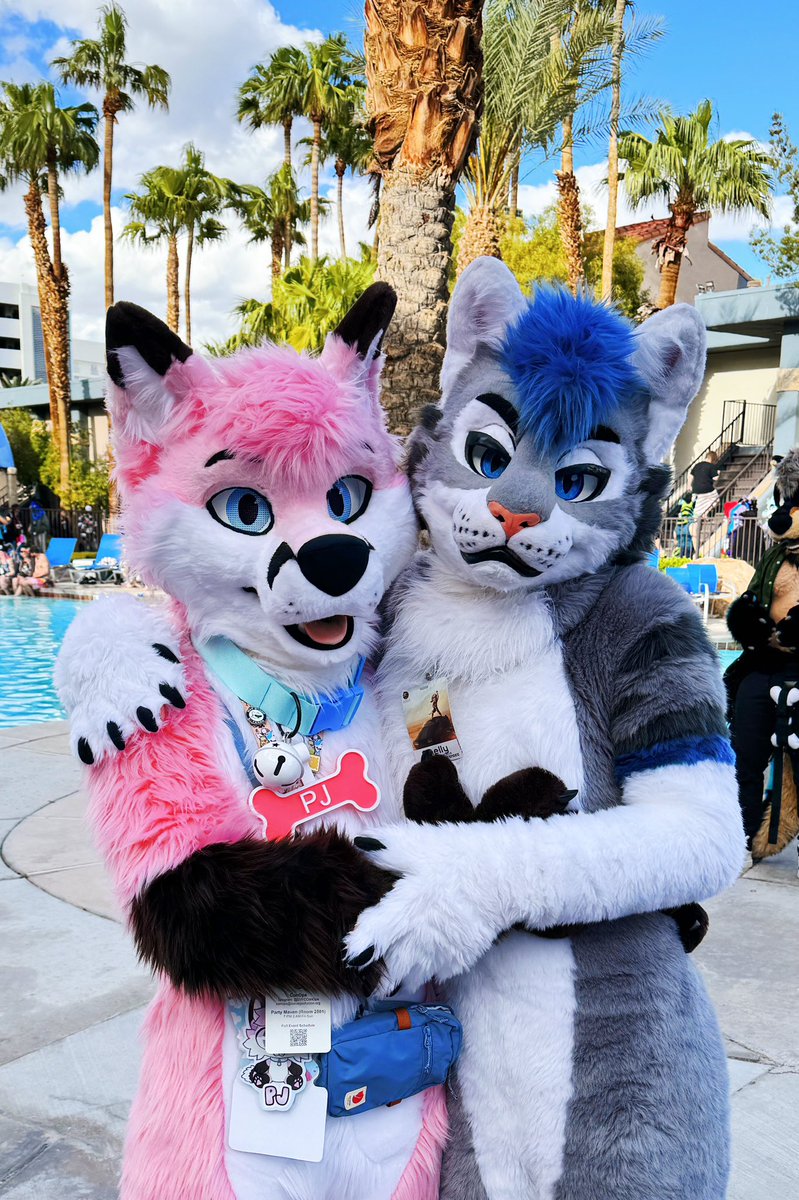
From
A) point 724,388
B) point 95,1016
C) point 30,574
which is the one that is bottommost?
point 95,1016

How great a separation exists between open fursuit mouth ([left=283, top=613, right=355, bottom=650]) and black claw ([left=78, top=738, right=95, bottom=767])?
0.35 metres

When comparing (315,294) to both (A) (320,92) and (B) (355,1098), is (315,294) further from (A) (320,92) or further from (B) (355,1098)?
(B) (355,1098)

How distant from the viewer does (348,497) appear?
1620 millimetres

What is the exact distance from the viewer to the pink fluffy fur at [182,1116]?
141cm

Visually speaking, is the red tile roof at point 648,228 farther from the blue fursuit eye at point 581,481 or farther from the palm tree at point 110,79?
the blue fursuit eye at point 581,481

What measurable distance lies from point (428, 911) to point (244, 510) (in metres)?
0.68

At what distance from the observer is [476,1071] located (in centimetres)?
148

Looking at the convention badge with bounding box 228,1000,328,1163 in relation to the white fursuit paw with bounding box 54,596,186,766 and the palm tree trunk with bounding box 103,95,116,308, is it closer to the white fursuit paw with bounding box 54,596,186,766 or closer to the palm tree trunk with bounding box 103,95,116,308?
the white fursuit paw with bounding box 54,596,186,766

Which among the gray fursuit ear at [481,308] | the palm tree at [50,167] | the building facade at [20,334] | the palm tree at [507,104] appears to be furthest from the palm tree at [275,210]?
the building facade at [20,334]

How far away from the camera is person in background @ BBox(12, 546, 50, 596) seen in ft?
62.1

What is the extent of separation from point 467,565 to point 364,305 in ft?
1.64

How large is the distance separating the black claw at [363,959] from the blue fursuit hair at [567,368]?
795mm

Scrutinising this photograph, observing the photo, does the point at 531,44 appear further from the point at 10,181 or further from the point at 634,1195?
the point at 10,181

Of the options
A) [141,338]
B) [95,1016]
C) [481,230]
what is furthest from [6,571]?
[141,338]
